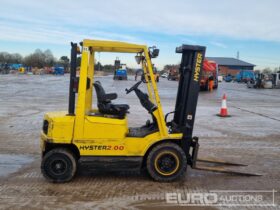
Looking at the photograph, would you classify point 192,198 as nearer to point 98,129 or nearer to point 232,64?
point 98,129

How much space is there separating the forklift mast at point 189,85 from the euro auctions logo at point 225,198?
114cm

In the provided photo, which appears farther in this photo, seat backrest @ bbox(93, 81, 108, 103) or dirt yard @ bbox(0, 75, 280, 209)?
seat backrest @ bbox(93, 81, 108, 103)

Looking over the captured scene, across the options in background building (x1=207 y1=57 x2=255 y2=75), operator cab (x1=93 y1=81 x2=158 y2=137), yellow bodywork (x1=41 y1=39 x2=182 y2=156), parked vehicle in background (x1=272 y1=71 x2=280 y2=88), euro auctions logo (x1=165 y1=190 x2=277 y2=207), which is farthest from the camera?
background building (x1=207 y1=57 x2=255 y2=75)

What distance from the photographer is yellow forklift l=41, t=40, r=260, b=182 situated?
6125 mm

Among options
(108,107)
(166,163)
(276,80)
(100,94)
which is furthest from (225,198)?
(276,80)

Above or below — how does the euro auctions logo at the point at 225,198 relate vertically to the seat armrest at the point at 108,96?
below

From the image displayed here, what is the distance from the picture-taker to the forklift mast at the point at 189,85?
21.2 ft

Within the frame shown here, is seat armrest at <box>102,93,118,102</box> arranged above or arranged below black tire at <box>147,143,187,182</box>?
above

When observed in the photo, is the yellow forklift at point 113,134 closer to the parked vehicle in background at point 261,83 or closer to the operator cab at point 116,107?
the operator cab at point 116,107

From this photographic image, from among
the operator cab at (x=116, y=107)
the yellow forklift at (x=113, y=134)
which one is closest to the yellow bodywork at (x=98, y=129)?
the yellow forklift at (x=113, y=134)

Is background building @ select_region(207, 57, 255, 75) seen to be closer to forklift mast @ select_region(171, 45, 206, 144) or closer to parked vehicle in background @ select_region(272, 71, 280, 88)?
parked vehicle in background @ select_region(272, 71, 280, 88)

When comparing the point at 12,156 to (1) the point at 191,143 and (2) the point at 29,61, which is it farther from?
(2) the point at 29,61

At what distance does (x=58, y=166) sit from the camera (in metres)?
6.20

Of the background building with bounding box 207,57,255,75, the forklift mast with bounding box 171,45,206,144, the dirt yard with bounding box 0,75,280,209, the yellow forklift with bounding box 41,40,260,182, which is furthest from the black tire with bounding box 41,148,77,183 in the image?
the background building with bounding box 207,57,255,75
